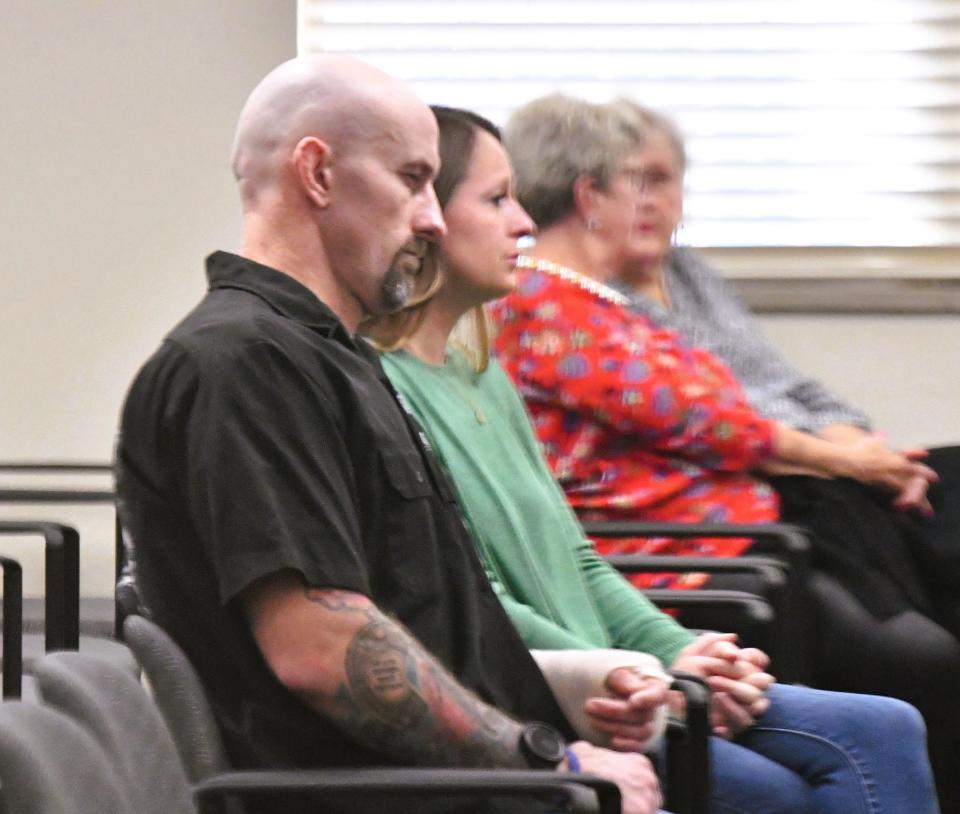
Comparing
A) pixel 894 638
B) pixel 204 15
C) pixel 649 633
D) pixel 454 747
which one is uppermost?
pixel 204 15

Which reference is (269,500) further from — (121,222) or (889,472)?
(121,222)

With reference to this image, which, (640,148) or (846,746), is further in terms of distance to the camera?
(640,148)

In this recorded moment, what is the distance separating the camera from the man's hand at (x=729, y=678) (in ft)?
6.60

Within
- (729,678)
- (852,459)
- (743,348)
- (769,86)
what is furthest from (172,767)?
(769,86)

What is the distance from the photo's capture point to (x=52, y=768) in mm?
1082

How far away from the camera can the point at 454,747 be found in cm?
145

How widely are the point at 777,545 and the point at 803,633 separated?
141 millimetres

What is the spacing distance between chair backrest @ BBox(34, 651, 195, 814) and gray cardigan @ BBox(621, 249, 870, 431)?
1.82m

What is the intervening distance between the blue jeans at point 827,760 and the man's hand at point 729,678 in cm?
3

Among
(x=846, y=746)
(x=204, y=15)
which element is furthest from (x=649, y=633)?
(x=204, y=15)

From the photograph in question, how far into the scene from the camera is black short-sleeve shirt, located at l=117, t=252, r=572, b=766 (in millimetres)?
1393

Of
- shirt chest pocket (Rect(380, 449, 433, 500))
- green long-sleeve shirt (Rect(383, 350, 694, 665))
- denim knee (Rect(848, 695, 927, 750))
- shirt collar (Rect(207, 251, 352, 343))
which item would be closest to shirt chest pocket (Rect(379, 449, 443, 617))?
shirt chest pocket (Rect(380, 449, 433, 500))

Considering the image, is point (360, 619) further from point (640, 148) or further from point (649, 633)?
point (640, 148)

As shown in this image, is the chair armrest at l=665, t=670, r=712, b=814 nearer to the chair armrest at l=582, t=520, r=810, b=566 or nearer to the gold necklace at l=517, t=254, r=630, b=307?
the chair armrest at l=582, t=520, r=810, b=566
